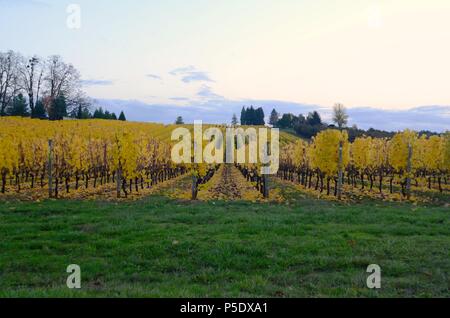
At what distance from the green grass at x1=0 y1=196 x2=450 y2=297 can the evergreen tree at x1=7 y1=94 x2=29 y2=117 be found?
56.6 meters

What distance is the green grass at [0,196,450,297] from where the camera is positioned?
266 inches

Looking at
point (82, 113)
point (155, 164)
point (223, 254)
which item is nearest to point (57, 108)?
point (82, 113)

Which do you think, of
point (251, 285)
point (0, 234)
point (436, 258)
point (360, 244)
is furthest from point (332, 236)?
point (0, 234)

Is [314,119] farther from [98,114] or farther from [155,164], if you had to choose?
[155,164]

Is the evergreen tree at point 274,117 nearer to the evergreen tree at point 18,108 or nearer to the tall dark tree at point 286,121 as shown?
the tall dark tree at point 286,121

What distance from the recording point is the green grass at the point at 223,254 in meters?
6.76

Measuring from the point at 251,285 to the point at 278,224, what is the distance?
5.25 m

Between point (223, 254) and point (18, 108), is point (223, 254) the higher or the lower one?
the lower one

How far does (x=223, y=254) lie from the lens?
28.7 feet

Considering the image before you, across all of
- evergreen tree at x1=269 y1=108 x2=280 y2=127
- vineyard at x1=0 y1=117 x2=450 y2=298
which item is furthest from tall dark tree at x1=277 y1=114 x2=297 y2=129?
vineyard at x1=0 y1=117 x2=450 y2=298

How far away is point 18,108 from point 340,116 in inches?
2761

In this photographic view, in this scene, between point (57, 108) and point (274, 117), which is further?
point (274, 117)

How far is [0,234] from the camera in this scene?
423 inches
